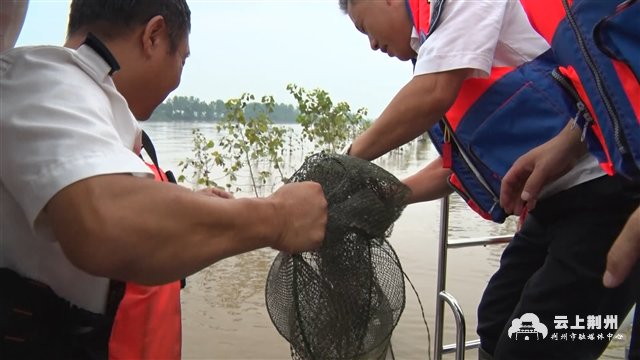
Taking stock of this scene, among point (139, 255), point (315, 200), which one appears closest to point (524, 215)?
point (315, 200)

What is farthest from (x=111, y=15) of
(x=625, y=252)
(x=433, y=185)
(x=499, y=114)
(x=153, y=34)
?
(x=433, y=185)

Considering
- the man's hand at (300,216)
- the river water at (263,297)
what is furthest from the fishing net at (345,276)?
the river water at (263,297)

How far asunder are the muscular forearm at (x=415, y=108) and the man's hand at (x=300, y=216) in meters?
0.57

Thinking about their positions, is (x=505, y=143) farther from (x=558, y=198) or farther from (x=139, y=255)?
(x=139, y=255)

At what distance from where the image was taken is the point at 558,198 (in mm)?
1568

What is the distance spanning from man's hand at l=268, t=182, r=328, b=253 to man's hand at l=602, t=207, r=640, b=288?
1.87 feet

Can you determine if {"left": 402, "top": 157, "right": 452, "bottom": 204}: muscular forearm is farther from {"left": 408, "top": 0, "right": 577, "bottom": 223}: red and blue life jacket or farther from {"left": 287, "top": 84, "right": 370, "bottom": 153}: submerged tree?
{"left": 287, "top": 84, "right": 370, "bottom": 153}: submerged tree

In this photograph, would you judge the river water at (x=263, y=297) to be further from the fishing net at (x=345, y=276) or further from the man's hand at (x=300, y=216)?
the man's hand at (x=300, y=216)

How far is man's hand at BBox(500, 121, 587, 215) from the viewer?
1.44 meters

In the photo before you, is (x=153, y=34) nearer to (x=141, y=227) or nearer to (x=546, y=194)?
(x=141, y=227)

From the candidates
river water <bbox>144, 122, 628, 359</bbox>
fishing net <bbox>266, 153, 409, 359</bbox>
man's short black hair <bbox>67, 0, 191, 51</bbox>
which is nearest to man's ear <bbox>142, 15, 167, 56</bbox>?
man's short black hair <bbox>67, 0, 191, 51</bbox>

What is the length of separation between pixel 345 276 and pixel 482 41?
0.77 m

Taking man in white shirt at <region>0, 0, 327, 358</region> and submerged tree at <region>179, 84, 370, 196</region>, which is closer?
man in white shirt at <region>0, 0, 327, 358</region>

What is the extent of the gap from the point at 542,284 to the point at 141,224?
115cm
